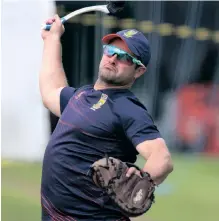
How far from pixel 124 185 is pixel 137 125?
28cm

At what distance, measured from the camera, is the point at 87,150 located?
294 centimetres

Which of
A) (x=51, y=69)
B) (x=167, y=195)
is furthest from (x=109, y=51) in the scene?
(x=167, y=195)

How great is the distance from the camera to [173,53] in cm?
779

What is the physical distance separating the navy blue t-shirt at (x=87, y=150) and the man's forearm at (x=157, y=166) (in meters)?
0.15

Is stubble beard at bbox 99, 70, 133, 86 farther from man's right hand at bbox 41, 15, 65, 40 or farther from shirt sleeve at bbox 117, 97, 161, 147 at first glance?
man's right hand at bbox 41, 15, 65, 40

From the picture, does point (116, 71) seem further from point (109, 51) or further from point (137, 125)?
point (137, 125)

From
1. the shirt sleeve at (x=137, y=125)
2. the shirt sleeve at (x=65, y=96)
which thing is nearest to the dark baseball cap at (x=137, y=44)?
the shirt sleeve at (x=137, y=125)

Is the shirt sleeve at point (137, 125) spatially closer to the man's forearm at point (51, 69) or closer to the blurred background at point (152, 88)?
the man's forearm at point (51, 69)

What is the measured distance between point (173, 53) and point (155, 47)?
0.27 metres

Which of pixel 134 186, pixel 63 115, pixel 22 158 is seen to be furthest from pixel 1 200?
pixel 134 186

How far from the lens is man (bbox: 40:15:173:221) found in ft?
9.54

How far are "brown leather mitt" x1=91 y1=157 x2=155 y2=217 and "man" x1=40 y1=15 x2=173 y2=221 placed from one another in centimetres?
19

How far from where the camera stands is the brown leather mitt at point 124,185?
2648mm

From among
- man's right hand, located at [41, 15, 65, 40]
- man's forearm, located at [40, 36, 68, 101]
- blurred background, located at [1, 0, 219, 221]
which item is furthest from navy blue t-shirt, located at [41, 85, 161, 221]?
blurred background, located at [1, 0, 219, 221]
